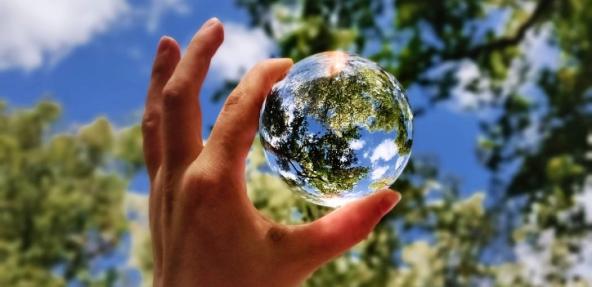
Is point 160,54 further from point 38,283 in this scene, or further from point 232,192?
point 38,283

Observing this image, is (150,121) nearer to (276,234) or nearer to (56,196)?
(276,234)

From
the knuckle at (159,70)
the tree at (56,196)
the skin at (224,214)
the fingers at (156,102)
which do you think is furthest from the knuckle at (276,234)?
the tree at (56,196)

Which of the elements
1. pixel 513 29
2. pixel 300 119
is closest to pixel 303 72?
pixel 300 119

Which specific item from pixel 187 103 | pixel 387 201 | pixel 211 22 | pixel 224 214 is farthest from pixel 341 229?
pixel 211 22

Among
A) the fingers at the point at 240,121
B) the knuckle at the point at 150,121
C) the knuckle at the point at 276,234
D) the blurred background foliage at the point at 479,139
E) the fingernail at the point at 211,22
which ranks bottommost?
the knuckle at the point at 276,234

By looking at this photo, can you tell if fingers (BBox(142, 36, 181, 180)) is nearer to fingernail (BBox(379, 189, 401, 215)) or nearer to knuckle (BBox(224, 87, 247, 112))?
knuckle (BBox(224, 87, 247, 112))

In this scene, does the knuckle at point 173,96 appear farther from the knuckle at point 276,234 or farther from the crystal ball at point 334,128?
the knuckle at point 276,234
